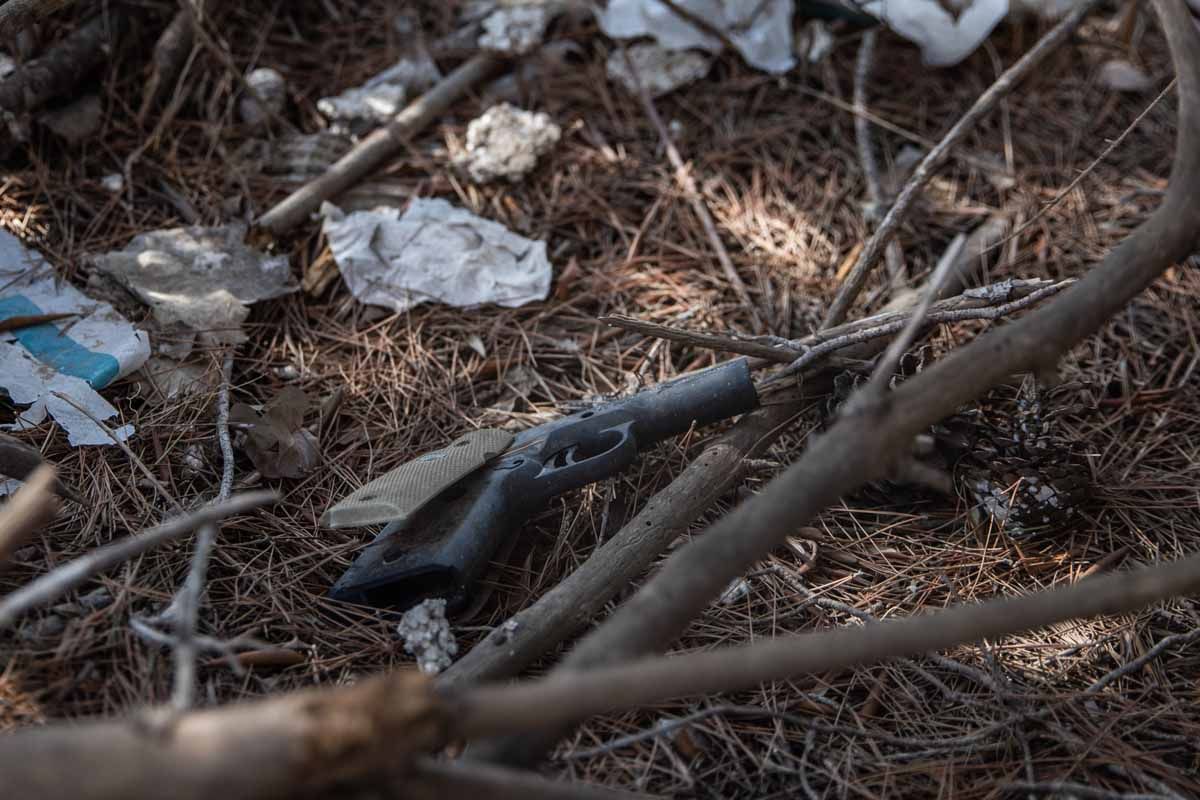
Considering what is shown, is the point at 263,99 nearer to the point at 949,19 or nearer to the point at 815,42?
the point at 815,42

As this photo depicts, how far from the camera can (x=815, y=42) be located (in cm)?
358

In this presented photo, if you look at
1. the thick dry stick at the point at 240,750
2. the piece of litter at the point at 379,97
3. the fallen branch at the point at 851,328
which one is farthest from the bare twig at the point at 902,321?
the piece of litter at the point at 379,97

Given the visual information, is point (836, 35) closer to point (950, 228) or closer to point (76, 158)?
point (950, 228)

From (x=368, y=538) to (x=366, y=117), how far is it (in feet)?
6.01

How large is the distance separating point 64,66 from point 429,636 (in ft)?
8.02

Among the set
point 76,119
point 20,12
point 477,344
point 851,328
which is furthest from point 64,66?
point 851,328

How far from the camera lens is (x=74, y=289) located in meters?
2.61

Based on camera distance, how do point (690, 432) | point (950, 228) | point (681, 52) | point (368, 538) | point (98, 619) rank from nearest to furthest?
point (98, 619)
point (368, 538)
point (690, 432)
point (950, 228)
point (681, 52)

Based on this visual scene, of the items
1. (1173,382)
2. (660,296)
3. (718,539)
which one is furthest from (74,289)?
(1173,382)

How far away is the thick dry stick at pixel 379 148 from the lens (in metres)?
2.98

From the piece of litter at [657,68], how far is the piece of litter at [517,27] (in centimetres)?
32

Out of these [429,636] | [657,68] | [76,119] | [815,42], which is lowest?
[429,636]

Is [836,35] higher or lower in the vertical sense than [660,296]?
higher

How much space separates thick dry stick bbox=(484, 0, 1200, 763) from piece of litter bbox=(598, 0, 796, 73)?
2033mm
